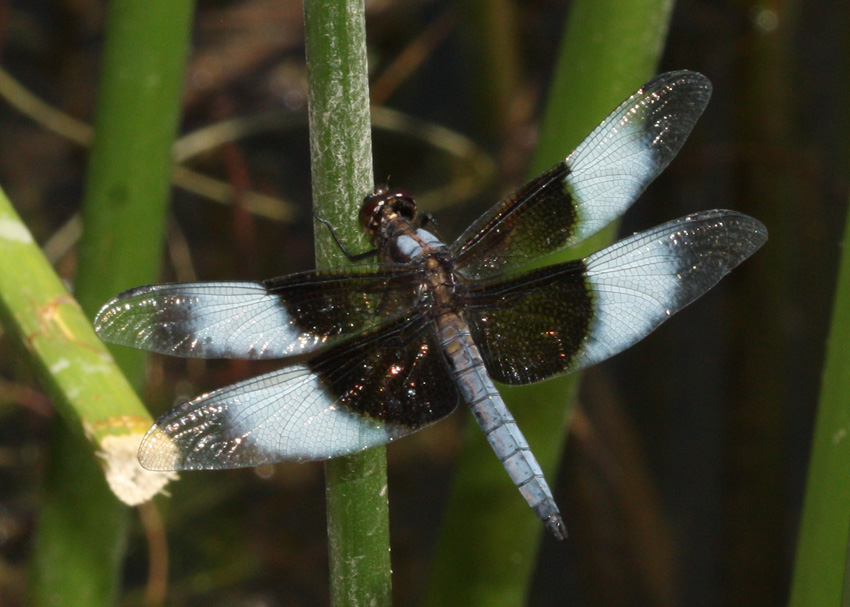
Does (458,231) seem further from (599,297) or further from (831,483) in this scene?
(831,483)

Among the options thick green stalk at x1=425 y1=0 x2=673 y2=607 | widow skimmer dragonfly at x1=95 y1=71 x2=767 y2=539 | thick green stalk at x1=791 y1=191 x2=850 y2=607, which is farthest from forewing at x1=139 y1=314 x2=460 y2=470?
thick green stalk at x1=791 y1=191 x2=850 y2=607

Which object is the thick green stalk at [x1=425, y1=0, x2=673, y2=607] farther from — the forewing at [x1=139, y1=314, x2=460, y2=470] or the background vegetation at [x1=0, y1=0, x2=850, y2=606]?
the background vegetation at [x1=0, y1=0, x2=850, y2=606]

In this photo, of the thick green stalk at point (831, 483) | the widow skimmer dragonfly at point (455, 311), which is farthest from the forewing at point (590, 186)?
the thick green stalk at point (831, 483)

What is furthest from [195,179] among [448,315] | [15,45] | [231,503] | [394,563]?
[448,315]

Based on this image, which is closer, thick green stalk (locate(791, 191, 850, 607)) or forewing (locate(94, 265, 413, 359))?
thick green stalk (locate(791, 191, 850, 607))

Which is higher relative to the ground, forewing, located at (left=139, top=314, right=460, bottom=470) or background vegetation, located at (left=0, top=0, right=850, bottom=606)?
background vegetation, located at (left=0, top=0, right=850, bottom=606)

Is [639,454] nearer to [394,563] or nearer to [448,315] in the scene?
[394,563]

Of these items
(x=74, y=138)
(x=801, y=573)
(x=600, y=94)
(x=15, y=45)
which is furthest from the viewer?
(x=15, y=45)
